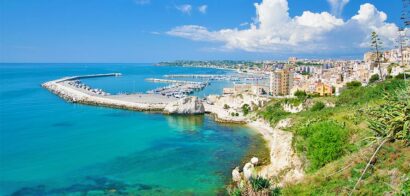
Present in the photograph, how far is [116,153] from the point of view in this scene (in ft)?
106

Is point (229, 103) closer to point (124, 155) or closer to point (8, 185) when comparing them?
point (124, 155)

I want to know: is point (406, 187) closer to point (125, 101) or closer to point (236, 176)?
point (236, 176)

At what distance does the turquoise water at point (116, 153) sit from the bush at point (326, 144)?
6633 millimetres

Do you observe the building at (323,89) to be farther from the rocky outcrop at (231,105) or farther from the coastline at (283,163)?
the coastline at (283,163)

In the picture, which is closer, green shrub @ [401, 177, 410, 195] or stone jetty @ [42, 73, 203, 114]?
green shrub @ [401, 177, 410, 195]

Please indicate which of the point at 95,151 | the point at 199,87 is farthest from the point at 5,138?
the point at 199,87

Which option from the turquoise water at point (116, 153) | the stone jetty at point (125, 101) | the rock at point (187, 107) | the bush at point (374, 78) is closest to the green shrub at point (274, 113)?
the turquoise water at point (116, 153)

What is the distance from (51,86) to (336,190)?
9546 centimetres

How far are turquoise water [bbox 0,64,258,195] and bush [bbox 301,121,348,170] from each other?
6633mm

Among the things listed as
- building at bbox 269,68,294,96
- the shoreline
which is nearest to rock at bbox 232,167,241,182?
the shoreline

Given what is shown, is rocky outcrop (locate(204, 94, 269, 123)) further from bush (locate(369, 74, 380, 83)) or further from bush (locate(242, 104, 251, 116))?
bush (locate(369, 74, 380, 83))

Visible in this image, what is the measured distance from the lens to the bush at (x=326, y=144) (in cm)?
1804

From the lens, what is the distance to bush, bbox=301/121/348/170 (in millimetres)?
18038

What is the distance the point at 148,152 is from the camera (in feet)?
108
